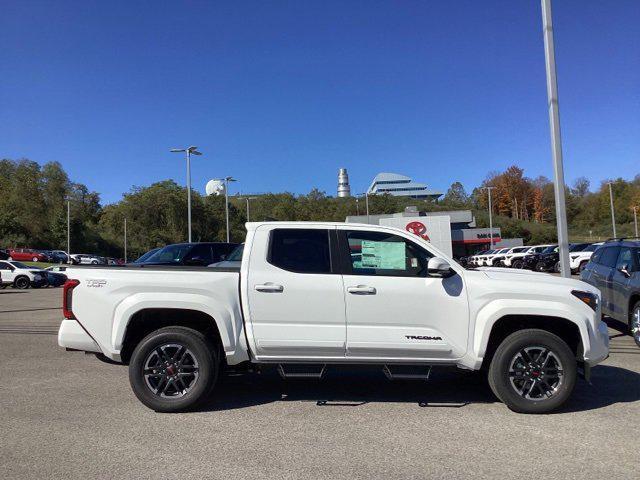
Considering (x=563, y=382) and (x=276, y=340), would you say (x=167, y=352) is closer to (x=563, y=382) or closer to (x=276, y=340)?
(x=276, y=340)

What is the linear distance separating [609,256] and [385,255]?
692 cm

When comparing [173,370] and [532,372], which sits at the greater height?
[173,370]

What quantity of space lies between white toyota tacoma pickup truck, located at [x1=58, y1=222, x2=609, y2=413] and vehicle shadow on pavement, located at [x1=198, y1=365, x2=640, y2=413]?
0.44 meters

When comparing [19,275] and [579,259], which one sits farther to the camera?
[579,259]

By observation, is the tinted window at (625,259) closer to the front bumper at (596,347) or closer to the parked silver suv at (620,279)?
the parked silver suv at (620,279)

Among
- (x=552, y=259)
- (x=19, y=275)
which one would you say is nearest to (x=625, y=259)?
(x=552, y=259)

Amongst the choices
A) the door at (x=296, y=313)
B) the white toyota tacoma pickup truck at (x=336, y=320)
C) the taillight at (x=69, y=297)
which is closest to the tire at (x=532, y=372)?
the white toyota tacoma pickup truck at (x=336, y=320)

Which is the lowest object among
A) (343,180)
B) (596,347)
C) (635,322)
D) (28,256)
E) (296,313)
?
(635,322)

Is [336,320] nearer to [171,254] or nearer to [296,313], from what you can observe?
[296,313]

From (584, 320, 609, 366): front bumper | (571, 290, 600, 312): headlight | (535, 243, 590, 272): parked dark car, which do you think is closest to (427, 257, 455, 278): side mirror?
(571, 290, 600, 312): headlight

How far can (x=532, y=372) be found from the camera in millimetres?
5203

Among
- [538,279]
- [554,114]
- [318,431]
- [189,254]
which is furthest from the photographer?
[189,254]

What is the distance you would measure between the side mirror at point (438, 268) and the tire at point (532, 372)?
37.7 inches

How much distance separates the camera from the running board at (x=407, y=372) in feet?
17.1
